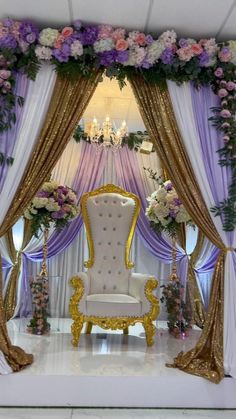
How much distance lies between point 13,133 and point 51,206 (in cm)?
138

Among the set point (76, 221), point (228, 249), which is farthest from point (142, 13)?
point (76, 221)

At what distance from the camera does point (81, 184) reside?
6051 millimetres

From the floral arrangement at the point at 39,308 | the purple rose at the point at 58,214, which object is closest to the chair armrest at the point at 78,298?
the floral arrangement at the point at 39,308

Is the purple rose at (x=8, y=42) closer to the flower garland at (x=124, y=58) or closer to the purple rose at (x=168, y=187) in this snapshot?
the flower garland at (x=124, y=58)

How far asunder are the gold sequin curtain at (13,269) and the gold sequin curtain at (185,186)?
261cm

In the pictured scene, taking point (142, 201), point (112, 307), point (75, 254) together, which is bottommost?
point (112, 307)

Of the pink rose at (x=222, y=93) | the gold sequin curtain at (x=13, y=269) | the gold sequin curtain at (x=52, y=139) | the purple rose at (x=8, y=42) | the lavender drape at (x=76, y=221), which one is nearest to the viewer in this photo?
the purple rose at (x=8, y=42)

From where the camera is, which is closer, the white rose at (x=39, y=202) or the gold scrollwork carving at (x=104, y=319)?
the gold scrollwork carving at (x=104, y=319)

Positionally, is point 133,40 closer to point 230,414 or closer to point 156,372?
point 156,372

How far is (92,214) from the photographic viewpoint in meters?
4.84

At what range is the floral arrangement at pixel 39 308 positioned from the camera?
4.59 metres

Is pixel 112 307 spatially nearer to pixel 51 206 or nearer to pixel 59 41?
pixel 51 206

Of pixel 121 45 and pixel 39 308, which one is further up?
pixel 121 45

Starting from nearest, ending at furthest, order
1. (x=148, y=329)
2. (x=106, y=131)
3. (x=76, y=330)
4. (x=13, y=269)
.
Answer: (x=76, y=330)
(x=148, y=329)
(x=106, y=131)
(x=13, y=269)
